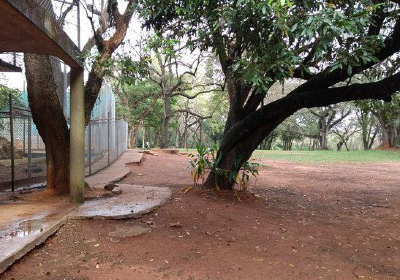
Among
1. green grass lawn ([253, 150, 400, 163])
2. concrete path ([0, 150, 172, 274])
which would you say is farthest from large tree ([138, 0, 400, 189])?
green grass lawn ([253, 150, 400, 163])

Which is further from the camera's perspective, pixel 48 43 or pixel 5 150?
pixel 5 150

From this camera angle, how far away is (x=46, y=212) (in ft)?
17.2

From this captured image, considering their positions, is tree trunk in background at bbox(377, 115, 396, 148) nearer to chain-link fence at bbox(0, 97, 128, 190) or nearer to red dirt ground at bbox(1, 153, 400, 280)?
red dirt ground at bbox(1, 153, 400, 280)

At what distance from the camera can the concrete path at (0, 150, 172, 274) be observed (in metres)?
3.91

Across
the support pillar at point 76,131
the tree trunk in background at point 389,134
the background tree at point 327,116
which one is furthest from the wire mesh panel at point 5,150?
the background tree at point 327,116

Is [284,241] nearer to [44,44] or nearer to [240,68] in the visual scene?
[240,68]

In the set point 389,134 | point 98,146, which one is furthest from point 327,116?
point 98,146

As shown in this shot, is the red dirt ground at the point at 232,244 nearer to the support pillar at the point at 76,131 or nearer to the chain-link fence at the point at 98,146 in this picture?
the support pillar at the point at 76,131

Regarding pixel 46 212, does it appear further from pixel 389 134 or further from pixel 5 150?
pixel 389 134

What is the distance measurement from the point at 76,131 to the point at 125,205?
1.49m

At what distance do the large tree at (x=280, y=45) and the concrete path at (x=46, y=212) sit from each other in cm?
206

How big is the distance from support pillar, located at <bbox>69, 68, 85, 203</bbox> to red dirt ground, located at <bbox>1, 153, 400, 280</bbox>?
1.05 meters

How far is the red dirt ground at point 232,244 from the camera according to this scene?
3914 mm

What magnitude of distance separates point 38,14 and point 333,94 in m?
5.17
